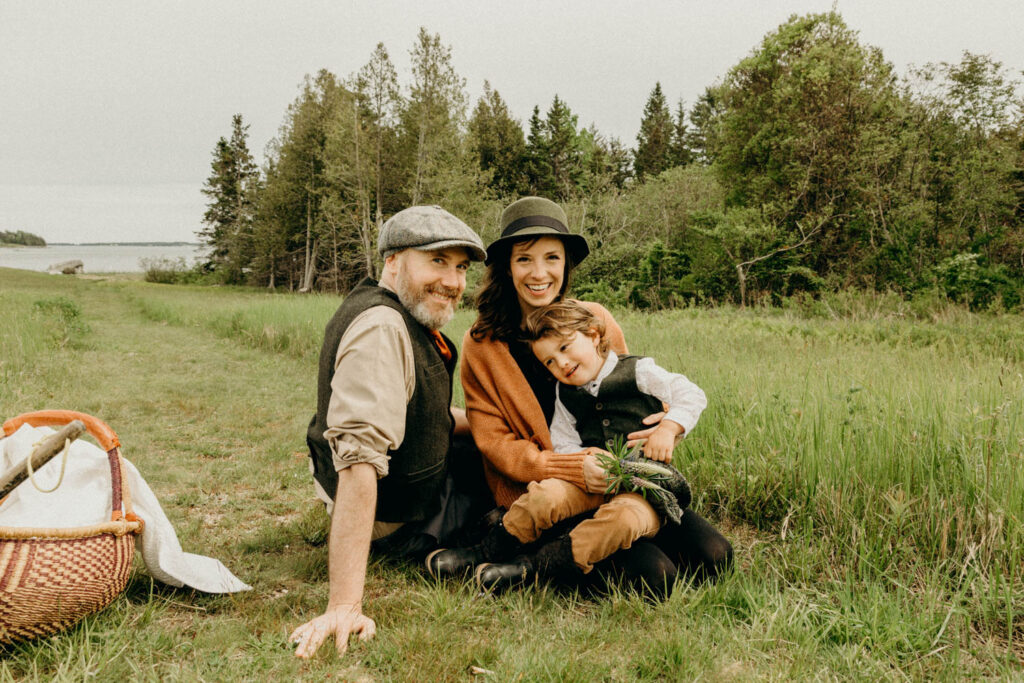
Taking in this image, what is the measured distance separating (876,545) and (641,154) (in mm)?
50536

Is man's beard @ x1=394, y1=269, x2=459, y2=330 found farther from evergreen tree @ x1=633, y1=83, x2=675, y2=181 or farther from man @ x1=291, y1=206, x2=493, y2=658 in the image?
evergreen tree @ x1=633, y1=83, x2=675, y2=181

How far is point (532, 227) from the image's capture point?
295cm

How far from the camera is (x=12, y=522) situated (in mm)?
2094

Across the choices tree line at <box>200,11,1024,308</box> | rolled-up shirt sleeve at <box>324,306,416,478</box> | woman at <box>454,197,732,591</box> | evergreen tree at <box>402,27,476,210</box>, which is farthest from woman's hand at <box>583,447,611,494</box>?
evergreen tree at <box>402,27,476,210</box>

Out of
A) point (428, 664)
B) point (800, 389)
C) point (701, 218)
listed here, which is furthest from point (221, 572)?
point (701, 218)

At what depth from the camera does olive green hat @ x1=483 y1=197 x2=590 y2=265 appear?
2945 mm

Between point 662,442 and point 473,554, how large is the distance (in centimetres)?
102

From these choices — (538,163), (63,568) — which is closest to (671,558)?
(63,568)

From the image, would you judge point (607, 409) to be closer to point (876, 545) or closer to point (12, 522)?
point (876, 545)

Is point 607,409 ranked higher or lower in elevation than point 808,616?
higher

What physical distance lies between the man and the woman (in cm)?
21

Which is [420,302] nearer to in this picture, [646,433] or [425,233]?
[425,233]

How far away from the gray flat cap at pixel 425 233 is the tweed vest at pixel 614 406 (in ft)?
2.78

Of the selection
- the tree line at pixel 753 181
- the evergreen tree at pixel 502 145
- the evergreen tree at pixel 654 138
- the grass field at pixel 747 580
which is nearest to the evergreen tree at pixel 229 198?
the tree line at pixel 753 181
